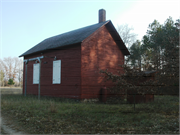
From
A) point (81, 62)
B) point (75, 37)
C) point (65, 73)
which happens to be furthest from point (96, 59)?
point (65, 73)

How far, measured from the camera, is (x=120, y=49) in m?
13.1

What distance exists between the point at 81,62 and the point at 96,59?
1.28 meters

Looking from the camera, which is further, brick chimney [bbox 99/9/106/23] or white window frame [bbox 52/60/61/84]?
brick chimney [bbox 99/9/106/23]

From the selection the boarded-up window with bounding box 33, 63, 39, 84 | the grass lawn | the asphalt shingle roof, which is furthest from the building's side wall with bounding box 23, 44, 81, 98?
the grass lawn

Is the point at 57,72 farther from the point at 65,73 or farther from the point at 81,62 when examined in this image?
the point at 81,62

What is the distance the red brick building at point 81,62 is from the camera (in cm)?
1079

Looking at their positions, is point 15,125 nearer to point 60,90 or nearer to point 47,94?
point 60,90

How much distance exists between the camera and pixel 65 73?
11.4 metres

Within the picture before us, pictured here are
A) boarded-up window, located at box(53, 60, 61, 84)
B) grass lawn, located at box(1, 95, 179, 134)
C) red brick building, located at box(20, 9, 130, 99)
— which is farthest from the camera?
boarded-up window, located at box(53, 60, 61, 84)

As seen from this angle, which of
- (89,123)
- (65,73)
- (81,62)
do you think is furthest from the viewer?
(65,73)

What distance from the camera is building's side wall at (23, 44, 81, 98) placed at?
35.5 feet

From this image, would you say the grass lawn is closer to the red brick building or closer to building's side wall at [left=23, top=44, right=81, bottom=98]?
the red brick building

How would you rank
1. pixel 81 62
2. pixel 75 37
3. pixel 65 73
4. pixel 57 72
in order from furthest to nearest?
pixel 57 72, pixel 75 37, pixel 65 73, pixel 81 62

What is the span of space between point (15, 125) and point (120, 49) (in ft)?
31.0
